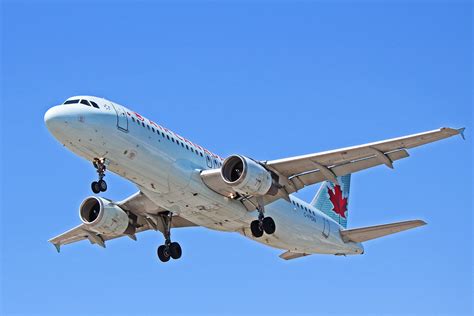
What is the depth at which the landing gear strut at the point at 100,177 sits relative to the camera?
36.5m

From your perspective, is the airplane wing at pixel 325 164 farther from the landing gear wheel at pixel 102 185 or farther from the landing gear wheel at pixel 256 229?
the landing gear wheel at pixel 102 185

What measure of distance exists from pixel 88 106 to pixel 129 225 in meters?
9.32

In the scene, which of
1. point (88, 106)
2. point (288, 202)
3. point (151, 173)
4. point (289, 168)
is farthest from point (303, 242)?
point (88, 106)

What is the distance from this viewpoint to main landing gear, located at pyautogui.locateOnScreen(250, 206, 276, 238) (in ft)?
132

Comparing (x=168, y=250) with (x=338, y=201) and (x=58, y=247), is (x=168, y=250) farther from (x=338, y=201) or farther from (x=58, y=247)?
(x=338, y=201)

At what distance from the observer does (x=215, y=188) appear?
39.1 metres

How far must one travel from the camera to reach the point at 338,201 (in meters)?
50.8

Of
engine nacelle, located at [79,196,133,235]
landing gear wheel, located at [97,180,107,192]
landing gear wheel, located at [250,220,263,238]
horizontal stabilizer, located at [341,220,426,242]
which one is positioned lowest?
landing gear wheel, located at [97,180,107,192]

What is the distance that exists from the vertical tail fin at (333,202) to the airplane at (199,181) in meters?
2.83

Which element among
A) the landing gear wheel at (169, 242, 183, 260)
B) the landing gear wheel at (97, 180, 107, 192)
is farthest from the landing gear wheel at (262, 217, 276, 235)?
the landing gear wheel at (97, 180, 107, 192)

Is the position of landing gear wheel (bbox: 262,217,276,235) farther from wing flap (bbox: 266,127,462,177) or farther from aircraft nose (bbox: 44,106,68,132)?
aircraft nose (bbox: 44,106,68,132)

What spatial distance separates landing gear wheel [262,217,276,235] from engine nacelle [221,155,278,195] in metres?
1.67

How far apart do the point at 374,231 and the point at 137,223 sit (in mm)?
11023

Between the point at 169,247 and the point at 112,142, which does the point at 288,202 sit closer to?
the point at 169,247
